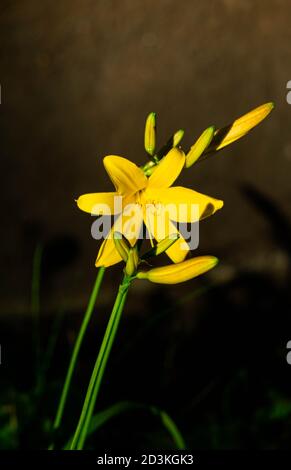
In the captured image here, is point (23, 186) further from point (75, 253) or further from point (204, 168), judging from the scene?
point (204, 168)

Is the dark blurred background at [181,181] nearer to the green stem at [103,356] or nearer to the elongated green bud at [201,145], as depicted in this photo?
the green stem at [103,356]

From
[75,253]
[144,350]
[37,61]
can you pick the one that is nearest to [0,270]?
[75,253]

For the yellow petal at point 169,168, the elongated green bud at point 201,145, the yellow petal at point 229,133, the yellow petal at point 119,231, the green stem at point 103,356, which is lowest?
the green stem at point 103,356

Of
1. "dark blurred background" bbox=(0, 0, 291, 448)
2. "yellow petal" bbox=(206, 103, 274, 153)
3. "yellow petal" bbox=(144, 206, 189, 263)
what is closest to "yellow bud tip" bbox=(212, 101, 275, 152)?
"yellow petal" bbox=(206, 103, 274, 153)

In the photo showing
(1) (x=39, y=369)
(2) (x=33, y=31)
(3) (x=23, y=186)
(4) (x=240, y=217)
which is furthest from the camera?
(4) (x=240, y=217)

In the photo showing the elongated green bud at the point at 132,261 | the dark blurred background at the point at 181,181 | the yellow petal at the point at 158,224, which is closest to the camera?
the elongated green bud at the point at 132,261

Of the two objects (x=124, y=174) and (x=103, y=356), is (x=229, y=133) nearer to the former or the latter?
(x=124, y=174)

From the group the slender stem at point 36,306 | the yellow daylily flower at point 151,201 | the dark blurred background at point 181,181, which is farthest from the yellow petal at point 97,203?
the dark blurred background at point 181,181
